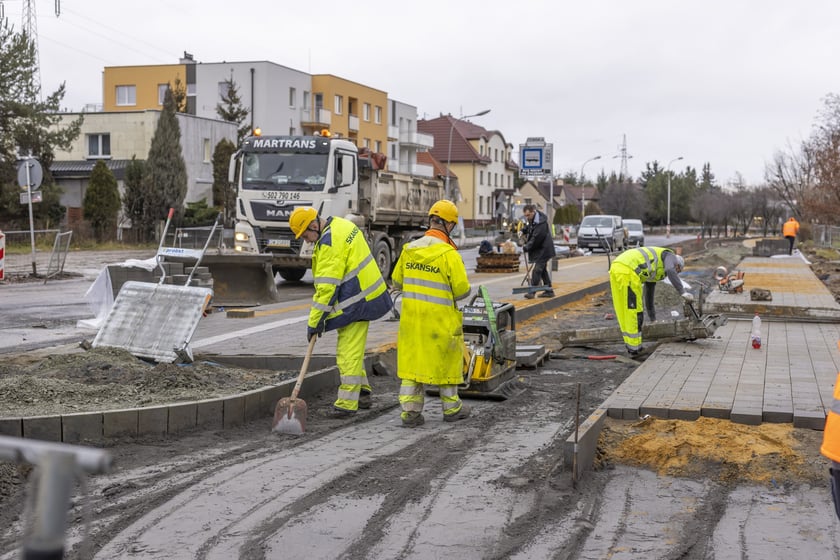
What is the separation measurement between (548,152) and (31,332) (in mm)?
14082

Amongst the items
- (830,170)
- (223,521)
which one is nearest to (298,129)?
(830,170)

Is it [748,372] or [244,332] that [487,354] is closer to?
[748,372]

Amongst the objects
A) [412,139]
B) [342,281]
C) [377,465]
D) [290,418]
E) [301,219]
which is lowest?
[377,465]

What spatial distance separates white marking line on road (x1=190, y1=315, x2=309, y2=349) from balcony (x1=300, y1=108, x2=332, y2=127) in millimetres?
47213

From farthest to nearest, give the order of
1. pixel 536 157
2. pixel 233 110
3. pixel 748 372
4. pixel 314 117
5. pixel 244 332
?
pixel 314 117 < pixel 233 110 < pixel 536 157 < pixel 244 332 < pixel 748 372

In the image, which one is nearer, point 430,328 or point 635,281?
point 430,328

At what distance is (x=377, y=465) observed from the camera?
20.1ft

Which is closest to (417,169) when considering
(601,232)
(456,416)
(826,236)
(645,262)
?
(601,232)

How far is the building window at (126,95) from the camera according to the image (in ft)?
198

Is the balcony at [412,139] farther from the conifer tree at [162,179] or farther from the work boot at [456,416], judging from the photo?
the work boot at [456,416]

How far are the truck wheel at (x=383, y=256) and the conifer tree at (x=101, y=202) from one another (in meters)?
19.8

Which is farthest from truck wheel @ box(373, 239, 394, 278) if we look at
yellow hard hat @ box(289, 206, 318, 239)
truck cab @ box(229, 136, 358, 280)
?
yellow hard hat @ box(289, 206, 318, 239)

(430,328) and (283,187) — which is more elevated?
(283,187)

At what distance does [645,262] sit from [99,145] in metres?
40.6
